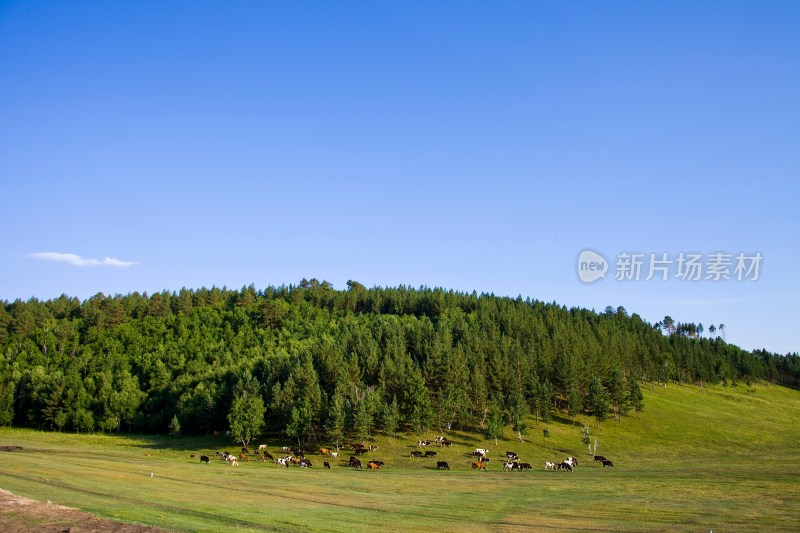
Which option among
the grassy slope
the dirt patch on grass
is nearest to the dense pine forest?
the grassy slope

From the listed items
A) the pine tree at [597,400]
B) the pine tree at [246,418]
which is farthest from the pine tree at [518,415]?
the pine tree at [246,418]

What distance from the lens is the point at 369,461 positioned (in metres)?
76.4

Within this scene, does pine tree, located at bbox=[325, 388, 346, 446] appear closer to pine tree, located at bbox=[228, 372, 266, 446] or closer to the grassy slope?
the grassy slope

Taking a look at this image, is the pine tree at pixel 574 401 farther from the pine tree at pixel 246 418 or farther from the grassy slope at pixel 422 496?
the pine tree at pixel 246 418

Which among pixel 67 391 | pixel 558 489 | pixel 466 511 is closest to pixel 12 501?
pixel 466 511

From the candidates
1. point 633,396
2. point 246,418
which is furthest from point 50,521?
point 633,396

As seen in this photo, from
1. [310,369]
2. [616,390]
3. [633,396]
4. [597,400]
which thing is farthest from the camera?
[633,396]

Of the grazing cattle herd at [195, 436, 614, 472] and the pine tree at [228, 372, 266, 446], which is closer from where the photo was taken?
the grazing cattle herd at [195, 436, 614, 472]

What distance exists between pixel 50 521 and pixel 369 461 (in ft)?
184

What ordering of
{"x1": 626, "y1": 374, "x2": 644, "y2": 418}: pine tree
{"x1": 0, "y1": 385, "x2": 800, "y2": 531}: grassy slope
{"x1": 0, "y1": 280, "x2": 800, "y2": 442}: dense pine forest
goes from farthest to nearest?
1. {"x1": 626, "y1": 374, "x2": 644, "y2": 418}: pine tree
2. {"x1": 0, "y1": 280, "x2": 800, "y2": 442}: dense pine forest
3. {"x1": 0, "y1": 385, "x2": 800, "y2": 531}: grassy slope

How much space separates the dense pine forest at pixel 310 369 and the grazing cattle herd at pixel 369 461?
145 inches

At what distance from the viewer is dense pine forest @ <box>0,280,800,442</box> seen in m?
99.2

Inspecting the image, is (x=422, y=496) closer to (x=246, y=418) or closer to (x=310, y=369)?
(x=246, y=418)

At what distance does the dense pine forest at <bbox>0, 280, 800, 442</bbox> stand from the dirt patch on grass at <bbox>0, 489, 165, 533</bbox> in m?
63.1
